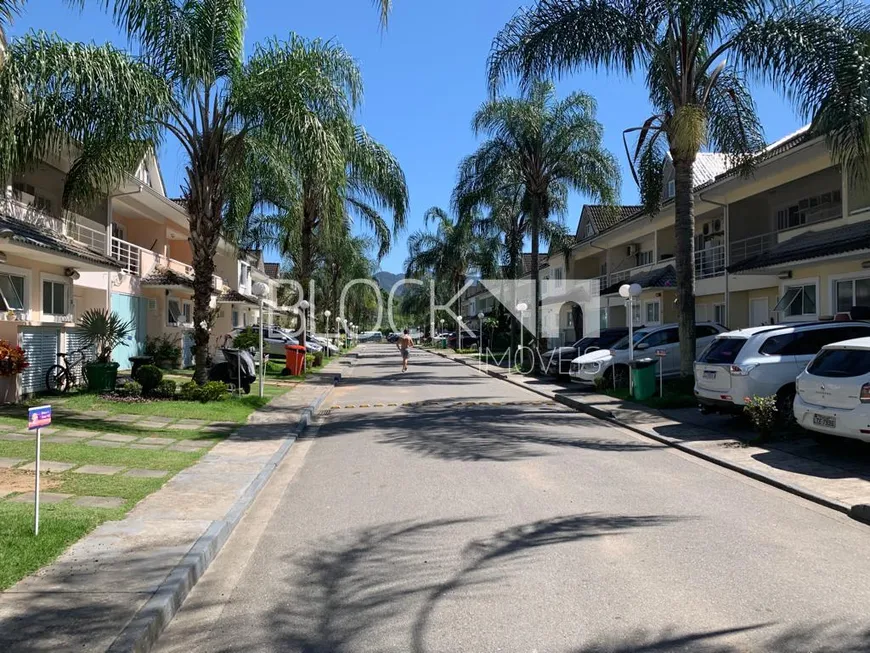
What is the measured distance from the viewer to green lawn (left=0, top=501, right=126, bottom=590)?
16.7 feet

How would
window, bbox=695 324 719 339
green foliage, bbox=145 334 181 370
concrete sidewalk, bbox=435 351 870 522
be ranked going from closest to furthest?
concrete sidewalk, bbox=435 351 870 522
window, bbox=695 324 719 339
green foliage, bbox=145 334 181 370

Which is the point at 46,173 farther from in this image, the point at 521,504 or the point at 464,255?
the point at 464,255

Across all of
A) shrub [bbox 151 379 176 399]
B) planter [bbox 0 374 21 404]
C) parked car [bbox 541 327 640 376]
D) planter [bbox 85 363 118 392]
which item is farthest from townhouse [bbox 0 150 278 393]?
parked car [bbox 541 327 640 376]

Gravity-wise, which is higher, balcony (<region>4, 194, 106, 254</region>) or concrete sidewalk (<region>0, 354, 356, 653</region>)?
balcony (<region>4, 194, 106, 254</region>)

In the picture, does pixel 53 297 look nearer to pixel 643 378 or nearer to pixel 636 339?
pixel 643 378

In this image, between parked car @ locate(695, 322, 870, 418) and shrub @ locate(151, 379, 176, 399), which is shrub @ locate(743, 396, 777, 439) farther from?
shrub @ locate(151, 379, 176, 399)

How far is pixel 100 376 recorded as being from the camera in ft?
51.6

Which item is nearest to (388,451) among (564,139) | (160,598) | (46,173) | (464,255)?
(160,598)

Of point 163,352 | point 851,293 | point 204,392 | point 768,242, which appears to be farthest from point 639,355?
point 163,352

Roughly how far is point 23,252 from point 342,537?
1126 centimetres

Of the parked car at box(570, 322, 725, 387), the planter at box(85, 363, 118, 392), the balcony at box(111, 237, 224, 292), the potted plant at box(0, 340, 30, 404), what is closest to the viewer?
the potted plant at box(0, 340, 30, 404)

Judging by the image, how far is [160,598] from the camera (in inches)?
181

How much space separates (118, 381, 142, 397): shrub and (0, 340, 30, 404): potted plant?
6.52ft

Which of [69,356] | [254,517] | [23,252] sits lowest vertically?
[254,517]
